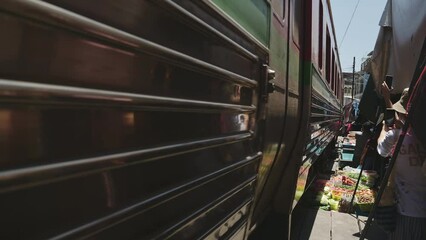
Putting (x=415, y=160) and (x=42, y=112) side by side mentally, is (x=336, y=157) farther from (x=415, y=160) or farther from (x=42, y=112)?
(x=42, y=112)

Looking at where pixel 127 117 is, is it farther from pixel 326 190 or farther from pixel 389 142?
pixel 326 190

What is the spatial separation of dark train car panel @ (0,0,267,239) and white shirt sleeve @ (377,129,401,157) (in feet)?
7.40

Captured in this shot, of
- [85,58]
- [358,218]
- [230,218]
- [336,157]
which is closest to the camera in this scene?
[85,58]

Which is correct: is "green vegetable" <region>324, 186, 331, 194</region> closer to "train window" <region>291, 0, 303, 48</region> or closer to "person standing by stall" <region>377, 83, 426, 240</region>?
"person standing by stall" <region>377, 83, 426, 240</region>

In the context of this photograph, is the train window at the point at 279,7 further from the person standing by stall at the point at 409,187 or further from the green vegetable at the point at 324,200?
the green vegetable at the point at 324,200

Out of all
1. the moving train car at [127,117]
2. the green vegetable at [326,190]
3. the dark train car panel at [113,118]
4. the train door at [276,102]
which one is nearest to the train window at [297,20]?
the train door at [276,102]

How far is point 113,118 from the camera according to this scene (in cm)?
96

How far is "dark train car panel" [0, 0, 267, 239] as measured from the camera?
2.36 feet

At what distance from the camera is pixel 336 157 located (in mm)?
14961

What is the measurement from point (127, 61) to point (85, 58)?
6.0 inches

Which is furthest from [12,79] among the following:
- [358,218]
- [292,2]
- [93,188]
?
[358,218]

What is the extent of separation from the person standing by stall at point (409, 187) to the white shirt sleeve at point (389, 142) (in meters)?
0.07

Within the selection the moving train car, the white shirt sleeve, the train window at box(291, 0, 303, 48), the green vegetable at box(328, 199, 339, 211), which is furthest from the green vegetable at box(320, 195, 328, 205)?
the moving train car

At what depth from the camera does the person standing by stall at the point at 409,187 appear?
3336 mm
